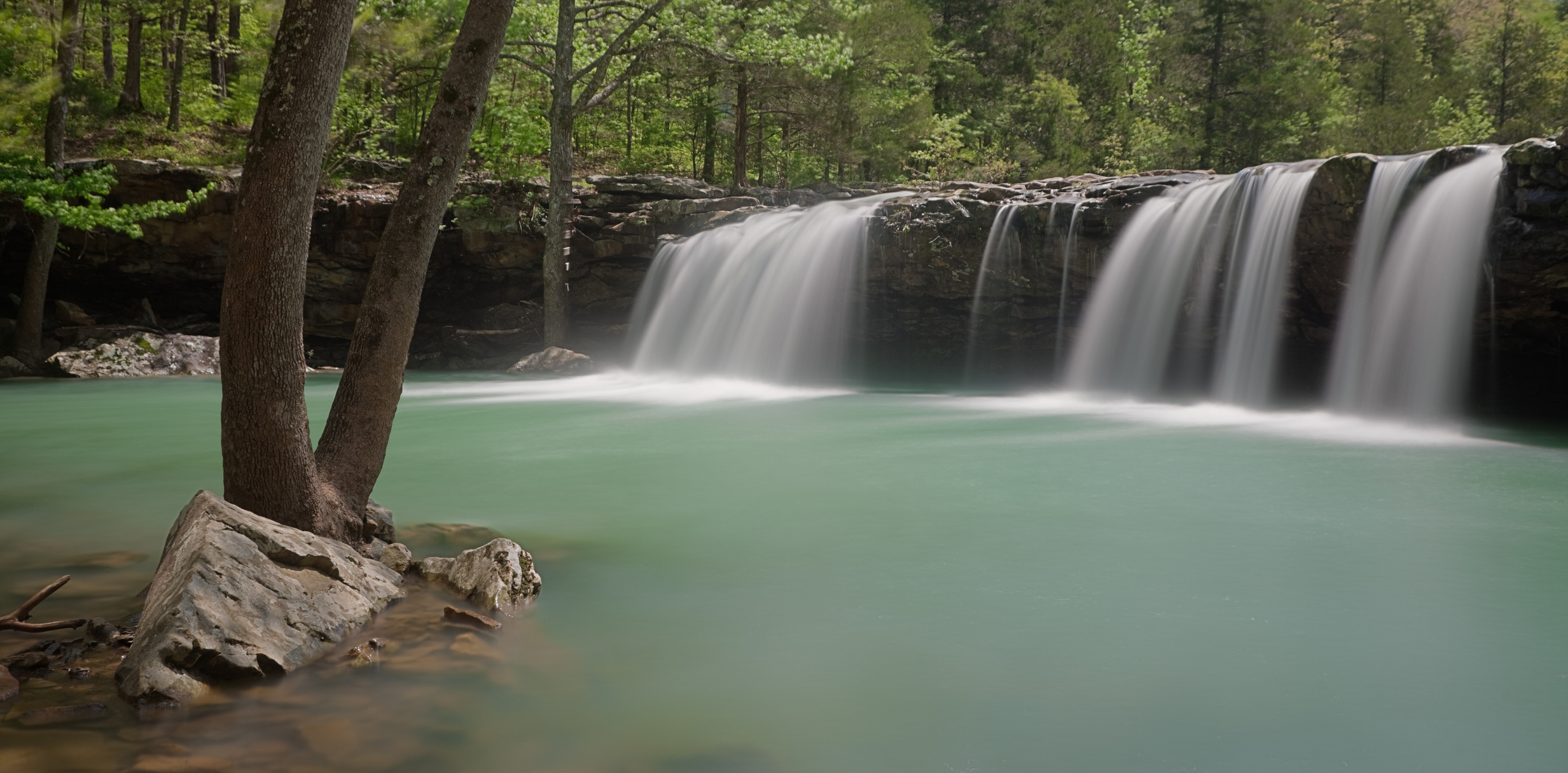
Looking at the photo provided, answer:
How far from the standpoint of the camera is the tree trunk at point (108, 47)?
2282cm

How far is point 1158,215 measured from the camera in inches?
568

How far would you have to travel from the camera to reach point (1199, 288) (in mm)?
14125

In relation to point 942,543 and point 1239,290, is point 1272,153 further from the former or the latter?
point 942,543

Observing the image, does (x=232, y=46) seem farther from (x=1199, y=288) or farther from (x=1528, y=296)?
(x=1528, y=296)

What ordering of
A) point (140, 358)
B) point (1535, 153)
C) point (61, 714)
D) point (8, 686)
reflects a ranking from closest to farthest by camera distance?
point (61, 714) → point (8, 686) → point (1535, 153) → point (140, 358)

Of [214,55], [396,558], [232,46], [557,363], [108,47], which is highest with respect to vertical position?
[214,55]

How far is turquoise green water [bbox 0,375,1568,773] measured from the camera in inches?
122

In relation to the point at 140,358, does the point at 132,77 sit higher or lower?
higher

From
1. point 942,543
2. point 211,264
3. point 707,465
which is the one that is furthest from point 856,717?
point 211,264

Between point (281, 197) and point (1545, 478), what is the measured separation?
9.56 m

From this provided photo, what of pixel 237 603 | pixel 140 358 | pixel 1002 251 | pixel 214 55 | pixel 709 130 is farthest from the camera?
pixel 709 130

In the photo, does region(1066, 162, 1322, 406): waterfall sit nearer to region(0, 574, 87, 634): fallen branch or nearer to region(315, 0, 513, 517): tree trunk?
region(315, 0, 513, 517): tree trunk

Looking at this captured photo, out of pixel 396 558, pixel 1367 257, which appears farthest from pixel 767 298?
pixel 396 558

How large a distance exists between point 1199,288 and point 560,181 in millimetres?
12104
